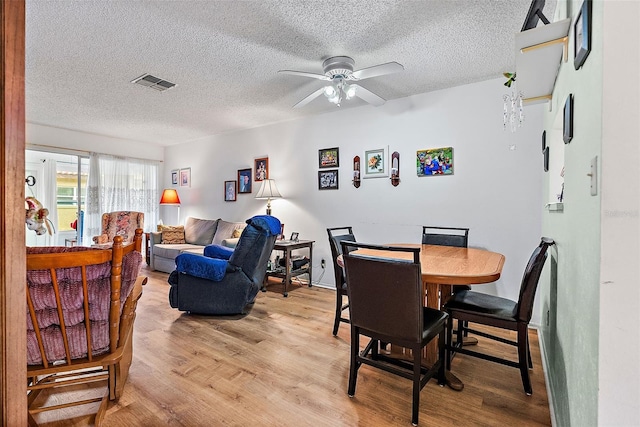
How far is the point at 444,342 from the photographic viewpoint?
1878 millimetres

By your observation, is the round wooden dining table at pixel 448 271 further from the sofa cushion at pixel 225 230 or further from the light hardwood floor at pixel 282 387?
the sofa cushion at pixel 225 230

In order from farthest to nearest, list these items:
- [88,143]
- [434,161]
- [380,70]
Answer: [88,143] → [434,161] → [380,70]

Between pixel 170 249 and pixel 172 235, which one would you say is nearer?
pixel 170 249

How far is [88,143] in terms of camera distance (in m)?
5.40

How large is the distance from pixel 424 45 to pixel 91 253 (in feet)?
8.69

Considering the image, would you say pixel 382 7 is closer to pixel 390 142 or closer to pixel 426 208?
pixel 390 142

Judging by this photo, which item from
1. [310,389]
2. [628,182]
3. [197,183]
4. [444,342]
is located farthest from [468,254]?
[197,183]

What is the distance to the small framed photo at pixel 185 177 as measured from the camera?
19.9 feet

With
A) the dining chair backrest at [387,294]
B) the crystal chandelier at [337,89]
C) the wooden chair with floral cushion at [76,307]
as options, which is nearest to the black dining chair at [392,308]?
A: the dining chair backrest at [387,294]

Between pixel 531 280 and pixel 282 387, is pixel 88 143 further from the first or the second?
pixel 531 280

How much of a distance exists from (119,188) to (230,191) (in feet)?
7.29

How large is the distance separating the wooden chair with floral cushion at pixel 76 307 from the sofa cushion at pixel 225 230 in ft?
10.8

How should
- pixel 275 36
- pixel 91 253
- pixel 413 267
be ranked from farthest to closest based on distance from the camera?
1. pixel 275 36
2. pixel 413 267
3. pixel 91 253

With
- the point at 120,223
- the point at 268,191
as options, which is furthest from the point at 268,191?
the point at 120,223
